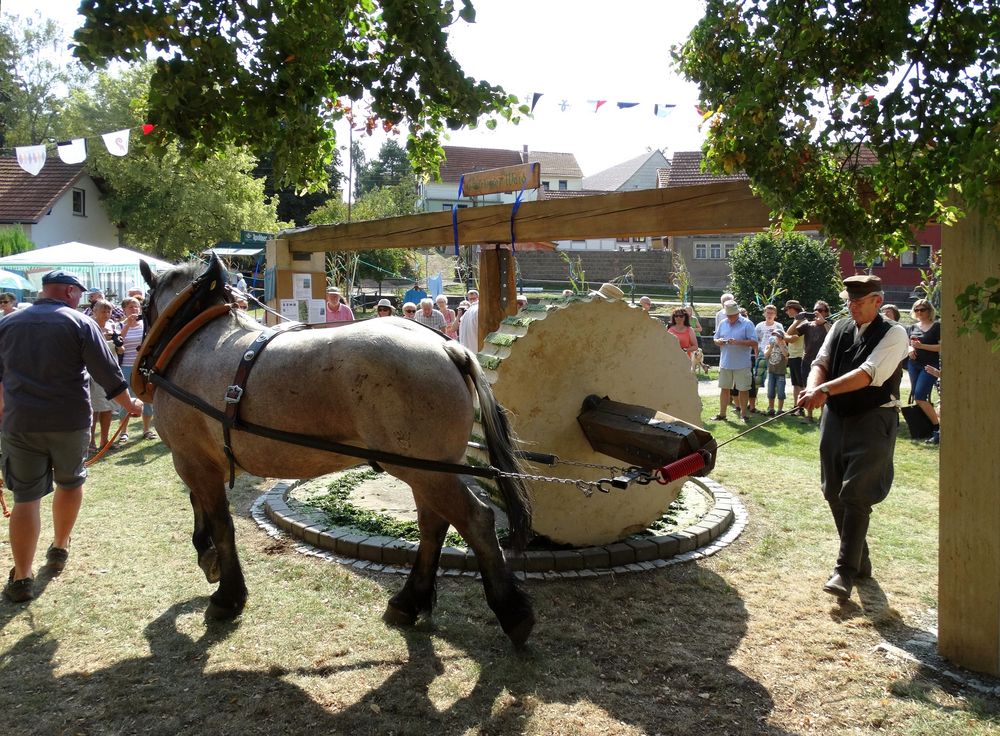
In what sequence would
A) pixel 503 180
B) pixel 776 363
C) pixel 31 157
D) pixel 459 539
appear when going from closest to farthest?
pixel 459 539
pixel 503 180
pixel 776 363
pixel 31 157

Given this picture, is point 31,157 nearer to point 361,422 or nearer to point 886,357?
point 361,422

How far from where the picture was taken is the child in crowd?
11.9 m

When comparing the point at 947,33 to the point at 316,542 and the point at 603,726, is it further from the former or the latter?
the point at 316,542

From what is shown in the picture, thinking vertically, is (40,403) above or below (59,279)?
below

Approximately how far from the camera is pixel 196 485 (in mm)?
4340

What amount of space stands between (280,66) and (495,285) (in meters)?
3.38

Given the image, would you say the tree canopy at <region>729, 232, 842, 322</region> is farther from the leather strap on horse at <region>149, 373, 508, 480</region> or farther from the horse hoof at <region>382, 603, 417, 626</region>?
the leather strap on horse at <region>149, 373, 508, 480</region>

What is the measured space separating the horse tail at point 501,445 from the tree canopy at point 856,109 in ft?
5.00

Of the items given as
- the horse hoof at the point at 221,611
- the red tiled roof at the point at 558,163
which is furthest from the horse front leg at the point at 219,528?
the red tiled roof at the point at 558,163

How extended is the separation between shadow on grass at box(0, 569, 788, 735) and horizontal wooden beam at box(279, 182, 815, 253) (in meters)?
2.27

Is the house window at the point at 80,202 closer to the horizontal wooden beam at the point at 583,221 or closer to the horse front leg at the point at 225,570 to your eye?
the horizontal wooden beam at the point at 583,221

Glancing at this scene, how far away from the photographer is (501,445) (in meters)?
4.11

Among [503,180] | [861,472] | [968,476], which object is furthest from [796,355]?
[968,476]

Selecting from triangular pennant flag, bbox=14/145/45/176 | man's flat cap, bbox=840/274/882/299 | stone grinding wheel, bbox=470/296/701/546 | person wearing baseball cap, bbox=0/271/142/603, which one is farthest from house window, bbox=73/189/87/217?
man's flat cap, bbox=840/274/882/299
